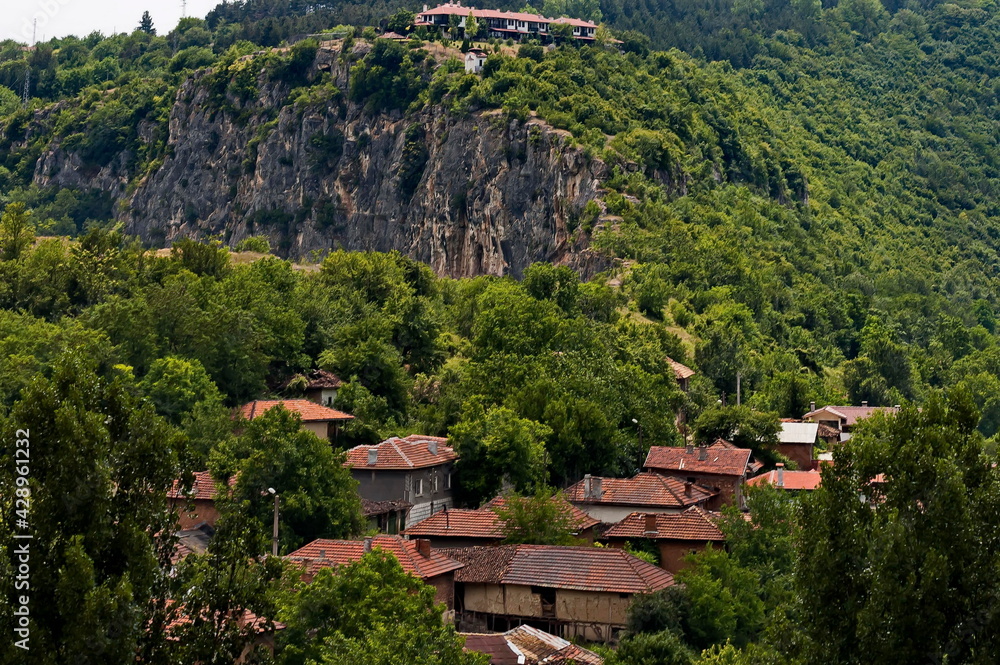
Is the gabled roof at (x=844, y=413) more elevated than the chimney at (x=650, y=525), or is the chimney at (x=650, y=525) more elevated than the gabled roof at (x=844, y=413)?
the chimney at (x=650, y=525)

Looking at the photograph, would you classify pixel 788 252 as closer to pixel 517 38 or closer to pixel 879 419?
pixel 517 38

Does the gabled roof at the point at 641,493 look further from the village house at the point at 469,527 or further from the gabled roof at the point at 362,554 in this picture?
the gabled roof at the point at 362,554

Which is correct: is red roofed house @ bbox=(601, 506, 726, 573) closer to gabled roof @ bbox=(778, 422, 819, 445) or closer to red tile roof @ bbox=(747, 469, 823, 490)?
red tile roof @ bbox=(747, 469, 823, 490)

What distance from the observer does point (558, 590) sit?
57.9 meters

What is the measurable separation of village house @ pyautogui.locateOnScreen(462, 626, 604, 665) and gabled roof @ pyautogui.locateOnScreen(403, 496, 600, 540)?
1140 cm

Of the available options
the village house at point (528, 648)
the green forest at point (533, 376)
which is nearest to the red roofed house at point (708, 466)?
the green forest at point (533, 376)

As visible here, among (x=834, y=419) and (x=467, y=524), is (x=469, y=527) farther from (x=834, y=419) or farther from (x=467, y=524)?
(x=834, y=419)

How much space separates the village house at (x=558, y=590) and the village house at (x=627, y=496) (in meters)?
10.9

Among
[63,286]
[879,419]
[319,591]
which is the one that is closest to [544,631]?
[319,591]

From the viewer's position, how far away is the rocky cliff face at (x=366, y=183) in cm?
14825

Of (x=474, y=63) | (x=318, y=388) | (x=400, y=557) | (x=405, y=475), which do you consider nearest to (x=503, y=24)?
(x=474, y=63)

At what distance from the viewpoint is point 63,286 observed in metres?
95.4

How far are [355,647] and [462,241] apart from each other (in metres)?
116

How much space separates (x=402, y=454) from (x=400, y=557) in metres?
16.4
